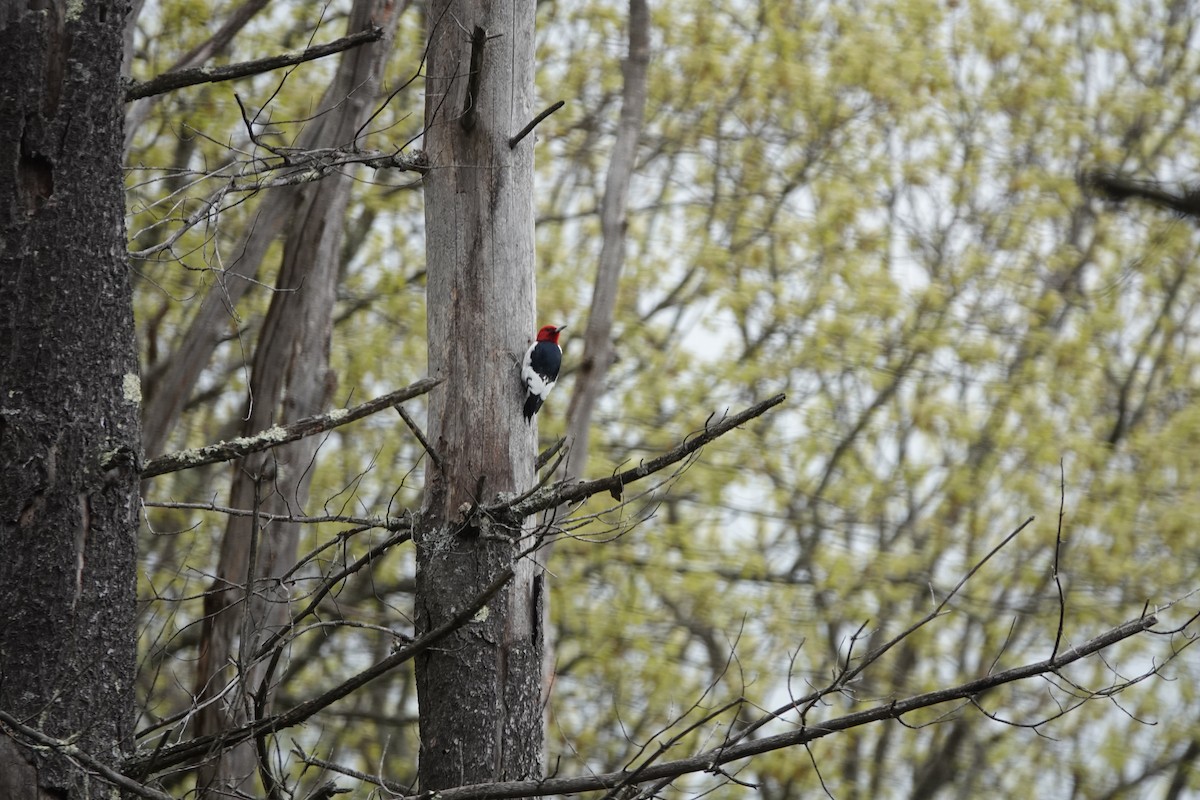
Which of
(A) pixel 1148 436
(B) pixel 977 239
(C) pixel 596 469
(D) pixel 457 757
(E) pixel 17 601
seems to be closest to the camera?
(E) pixel 17 601

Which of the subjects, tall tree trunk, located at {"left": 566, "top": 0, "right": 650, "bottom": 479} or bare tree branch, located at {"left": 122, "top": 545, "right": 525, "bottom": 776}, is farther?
tall tree trunk, located at {"left": 566, "top": 0, "right": 650, "bottom": 479}

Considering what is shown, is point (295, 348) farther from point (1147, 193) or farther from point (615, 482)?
point (1147, 193)

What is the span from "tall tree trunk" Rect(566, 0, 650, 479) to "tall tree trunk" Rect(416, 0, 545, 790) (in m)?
2.84

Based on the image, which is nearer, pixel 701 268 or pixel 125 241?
pixel 125 241

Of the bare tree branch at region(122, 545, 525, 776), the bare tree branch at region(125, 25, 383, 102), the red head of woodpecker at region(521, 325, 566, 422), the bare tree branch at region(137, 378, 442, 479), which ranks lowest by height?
the bare tree branch at region(122, 545, 525, 776)

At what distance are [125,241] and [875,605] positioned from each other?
703 cm

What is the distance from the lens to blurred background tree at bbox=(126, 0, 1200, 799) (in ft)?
28.6

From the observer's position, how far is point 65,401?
100 inches

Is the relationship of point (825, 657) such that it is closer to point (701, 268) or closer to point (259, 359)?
point (701, 268)

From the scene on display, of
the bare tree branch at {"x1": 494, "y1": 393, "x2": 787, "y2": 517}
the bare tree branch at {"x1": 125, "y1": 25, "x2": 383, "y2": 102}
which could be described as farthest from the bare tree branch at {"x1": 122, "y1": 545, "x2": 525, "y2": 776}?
the bare tree branch at {"x1": 125, "y1": 25, "x2": 383, "y2": 102}

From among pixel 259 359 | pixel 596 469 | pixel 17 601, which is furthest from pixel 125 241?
pixel 596 469

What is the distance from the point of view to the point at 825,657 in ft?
29.3

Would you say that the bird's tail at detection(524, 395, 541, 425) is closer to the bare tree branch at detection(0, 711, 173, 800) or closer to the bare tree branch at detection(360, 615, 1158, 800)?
the bare tree branch at detection(360, 615, 1158, 800)

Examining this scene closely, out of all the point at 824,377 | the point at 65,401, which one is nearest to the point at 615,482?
the point at 65,401
